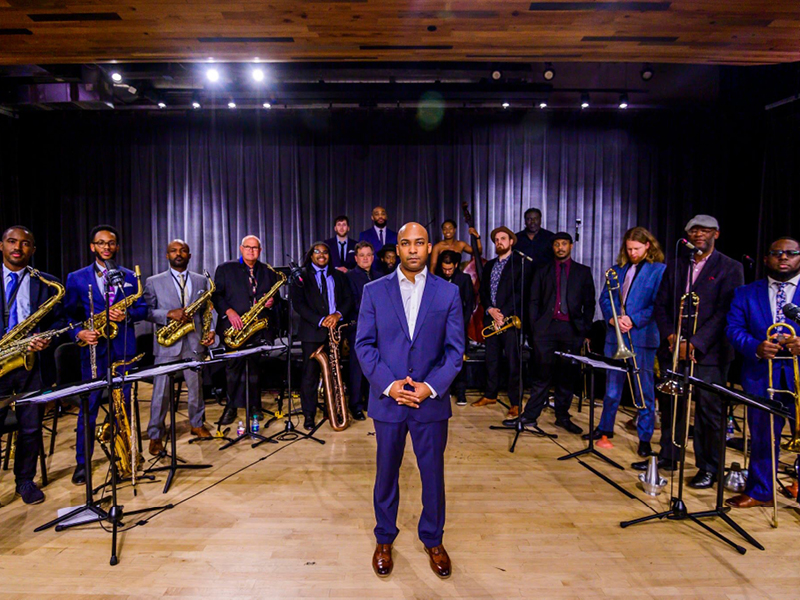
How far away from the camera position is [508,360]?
5.75m

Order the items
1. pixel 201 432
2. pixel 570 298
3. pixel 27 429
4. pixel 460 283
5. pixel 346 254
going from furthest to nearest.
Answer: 1. pixel 346 254
2. pixel 460 283
3. pixel 570 298
4. pixel 201 432
5. pixel 27 429

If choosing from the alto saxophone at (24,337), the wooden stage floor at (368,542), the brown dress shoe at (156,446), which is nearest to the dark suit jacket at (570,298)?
the wooden stage floor at (368,542)

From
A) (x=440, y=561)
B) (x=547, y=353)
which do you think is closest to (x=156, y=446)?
(x=440, y=561)

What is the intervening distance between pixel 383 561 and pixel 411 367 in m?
1.09

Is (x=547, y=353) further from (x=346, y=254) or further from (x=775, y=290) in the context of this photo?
(x=346, y=254)

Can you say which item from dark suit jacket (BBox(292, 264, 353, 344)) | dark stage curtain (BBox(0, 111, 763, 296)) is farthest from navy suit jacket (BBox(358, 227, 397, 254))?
dark suit jacket (BBox(292, 264, 353, 344))

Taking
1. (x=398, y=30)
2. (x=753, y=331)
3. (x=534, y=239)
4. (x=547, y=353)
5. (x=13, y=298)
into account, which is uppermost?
(x=398, y=30)

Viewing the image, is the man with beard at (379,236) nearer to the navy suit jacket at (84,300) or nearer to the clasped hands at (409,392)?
the navy suit jacket at (84,300)

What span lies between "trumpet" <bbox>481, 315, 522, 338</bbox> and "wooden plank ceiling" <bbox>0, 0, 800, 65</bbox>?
8.85 feet

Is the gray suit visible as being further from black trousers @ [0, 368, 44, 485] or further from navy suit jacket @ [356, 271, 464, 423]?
navy suit jacket @ [356, 271, 464, 423]

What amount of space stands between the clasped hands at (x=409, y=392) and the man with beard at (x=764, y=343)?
7.66 feet

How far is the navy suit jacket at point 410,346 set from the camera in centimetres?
252

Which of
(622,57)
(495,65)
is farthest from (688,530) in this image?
(495,65)

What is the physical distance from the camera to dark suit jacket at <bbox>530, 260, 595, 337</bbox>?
4.96m
